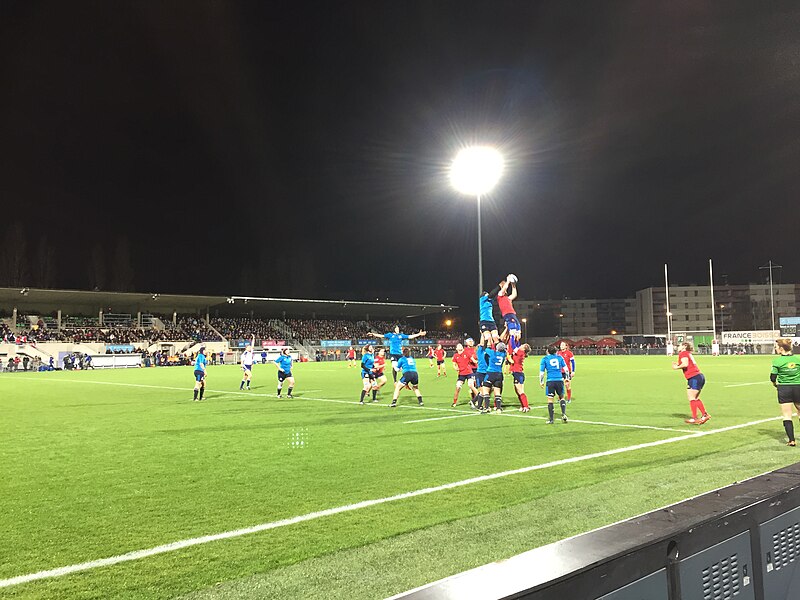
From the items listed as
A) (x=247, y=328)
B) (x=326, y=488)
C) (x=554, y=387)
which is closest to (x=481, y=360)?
(x=554, y=387)

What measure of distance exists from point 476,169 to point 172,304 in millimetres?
57914

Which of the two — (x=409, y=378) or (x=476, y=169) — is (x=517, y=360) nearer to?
(x=409, y=378)

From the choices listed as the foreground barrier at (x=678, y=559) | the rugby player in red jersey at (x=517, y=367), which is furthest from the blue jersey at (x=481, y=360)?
the foreground barrier at (x=678, y=559)

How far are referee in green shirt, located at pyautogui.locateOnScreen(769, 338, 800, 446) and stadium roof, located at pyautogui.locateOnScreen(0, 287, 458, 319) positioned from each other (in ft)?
209

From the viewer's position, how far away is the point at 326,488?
716 cm

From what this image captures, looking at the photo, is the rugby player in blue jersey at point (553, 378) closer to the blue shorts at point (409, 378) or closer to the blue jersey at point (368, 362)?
the blue shorts at point (409, 378)

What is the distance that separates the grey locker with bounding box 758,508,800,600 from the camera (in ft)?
8.58

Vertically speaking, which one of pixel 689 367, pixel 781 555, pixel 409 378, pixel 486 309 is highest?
pixel 486 309

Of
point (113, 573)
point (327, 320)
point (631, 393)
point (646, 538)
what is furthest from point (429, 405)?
point (327, 320)

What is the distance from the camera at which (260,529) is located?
555 centimetres

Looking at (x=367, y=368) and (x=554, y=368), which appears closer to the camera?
(x=554, y=368)

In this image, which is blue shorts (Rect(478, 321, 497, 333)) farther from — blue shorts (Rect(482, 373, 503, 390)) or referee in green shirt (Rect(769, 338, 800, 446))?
referee in green shirt (Rect(769, 338, 800, 446))

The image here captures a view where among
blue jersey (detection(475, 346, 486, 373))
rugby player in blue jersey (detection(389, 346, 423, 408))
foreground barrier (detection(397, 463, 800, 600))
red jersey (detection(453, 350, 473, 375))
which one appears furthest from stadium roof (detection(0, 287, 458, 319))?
foreground barrier (detection(397, 463, 800, 600))

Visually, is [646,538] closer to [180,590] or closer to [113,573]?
[180,590]
